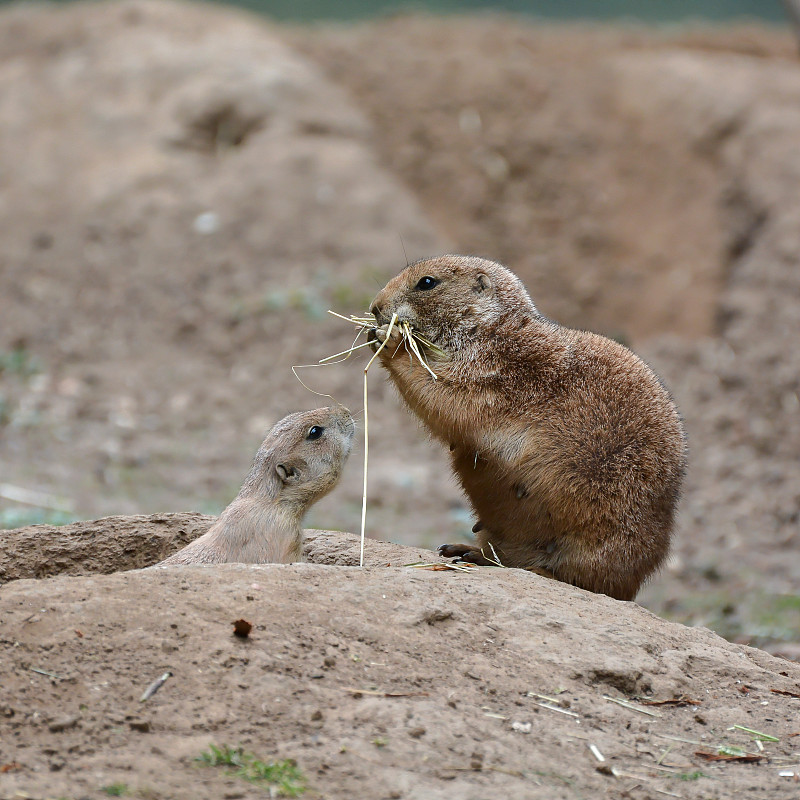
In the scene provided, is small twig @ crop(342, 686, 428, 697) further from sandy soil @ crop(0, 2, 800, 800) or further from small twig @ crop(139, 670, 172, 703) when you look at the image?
small twig @ crop(139, 670, 172, 703)

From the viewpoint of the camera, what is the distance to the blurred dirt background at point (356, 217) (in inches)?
471

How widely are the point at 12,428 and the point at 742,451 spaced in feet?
26.4

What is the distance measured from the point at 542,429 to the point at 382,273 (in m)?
8.80

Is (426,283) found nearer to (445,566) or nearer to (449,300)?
(449,300)

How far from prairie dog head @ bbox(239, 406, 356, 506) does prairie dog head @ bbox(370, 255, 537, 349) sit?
2.26 feet

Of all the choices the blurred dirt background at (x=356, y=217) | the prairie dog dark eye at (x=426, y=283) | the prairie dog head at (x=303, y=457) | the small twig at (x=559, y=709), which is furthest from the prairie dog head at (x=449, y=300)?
the blurred dirt background at (x=356, y=217)

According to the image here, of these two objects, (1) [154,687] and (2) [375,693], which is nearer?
(1) [154,687]

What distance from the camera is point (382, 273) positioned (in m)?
13.6

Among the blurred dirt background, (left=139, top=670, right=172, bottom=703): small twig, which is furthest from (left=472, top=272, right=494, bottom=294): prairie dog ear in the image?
the blurred dirt background

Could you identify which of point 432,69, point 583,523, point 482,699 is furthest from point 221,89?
point 482,699

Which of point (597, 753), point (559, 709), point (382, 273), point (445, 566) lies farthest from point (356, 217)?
point (597, 753)

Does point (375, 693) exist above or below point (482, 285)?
below

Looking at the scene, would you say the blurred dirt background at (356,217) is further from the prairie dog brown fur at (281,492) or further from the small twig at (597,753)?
the small twig at (597,753)

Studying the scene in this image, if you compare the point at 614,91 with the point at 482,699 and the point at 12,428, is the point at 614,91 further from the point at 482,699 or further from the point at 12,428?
the point at 482,699
